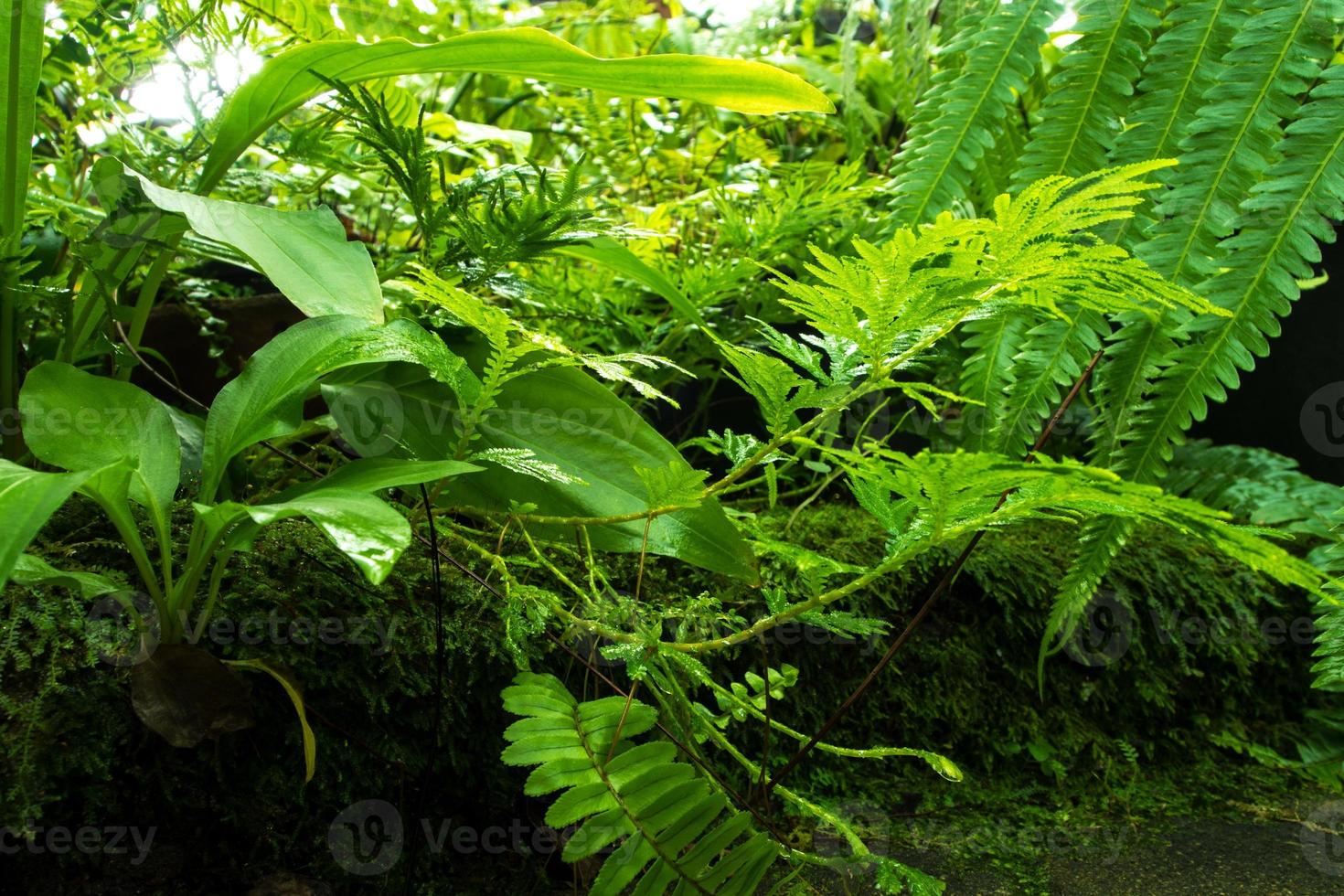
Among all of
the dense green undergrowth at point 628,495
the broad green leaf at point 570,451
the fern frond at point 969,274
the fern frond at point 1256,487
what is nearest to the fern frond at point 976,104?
the dense green undergrowth at point 628,495

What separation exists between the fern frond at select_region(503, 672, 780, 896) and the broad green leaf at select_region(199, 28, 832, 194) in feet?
1.83

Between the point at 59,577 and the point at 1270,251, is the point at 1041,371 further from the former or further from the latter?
the point at 59,577

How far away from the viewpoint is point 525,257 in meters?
0.81

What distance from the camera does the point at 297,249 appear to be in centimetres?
73

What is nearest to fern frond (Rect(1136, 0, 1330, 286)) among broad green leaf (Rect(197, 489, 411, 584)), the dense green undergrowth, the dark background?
the dense green undergrowth

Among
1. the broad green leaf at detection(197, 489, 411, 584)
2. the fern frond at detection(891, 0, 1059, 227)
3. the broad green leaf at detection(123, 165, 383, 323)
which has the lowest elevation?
the broad green leaf at detection(197, 489, 411, 584)

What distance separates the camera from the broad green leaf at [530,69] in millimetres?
791

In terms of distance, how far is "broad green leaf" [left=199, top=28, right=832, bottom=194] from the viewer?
791 millimetres

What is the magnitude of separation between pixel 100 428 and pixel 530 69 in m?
0.49

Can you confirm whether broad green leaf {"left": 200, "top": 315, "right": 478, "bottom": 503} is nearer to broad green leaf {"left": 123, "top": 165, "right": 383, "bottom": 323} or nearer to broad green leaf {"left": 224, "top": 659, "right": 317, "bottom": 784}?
broad green leaf {"left": 123, "top": 165, "right": 383, "bottom": 323}

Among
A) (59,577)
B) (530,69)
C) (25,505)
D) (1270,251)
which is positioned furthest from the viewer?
(1270,251)

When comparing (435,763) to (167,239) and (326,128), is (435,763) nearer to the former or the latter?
(167,239)

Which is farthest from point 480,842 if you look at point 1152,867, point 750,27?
point 750,27

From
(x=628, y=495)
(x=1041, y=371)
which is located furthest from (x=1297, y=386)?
(x=628, y=495)
